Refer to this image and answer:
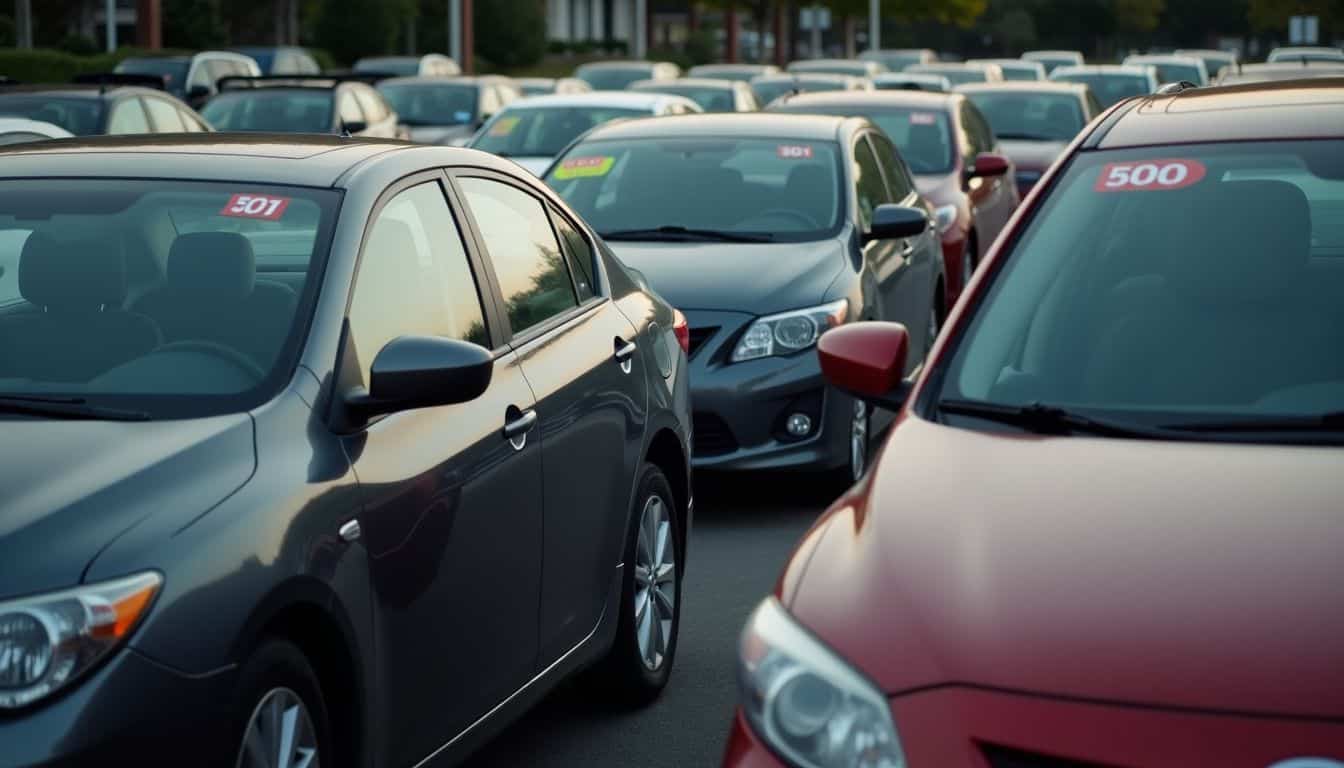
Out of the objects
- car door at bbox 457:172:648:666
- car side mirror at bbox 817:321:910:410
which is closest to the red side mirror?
car door at bbox 457:172:648:666

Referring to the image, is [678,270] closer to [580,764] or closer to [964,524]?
[580,764]

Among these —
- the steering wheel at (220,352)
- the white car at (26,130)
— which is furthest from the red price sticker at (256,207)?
the white car at (26,130)

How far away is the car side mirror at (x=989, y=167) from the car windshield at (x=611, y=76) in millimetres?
18372

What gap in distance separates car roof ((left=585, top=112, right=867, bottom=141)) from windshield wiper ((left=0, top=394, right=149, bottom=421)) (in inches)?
274

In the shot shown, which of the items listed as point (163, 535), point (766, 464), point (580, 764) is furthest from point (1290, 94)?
point (766, 464)

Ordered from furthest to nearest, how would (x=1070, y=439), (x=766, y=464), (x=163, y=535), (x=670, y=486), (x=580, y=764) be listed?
(x=766, y=464), (x=670, y=486), (x=580, y=764), (x=1070, y=439), (x=163, y=535)

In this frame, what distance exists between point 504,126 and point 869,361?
Result: 43.8ft

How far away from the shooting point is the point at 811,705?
10.5 ft

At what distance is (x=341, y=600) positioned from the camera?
411 cm

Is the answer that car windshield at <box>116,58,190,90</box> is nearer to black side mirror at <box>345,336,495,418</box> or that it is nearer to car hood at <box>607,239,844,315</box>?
car hood at <box>607,239,844,315</box>

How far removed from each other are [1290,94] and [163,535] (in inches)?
106

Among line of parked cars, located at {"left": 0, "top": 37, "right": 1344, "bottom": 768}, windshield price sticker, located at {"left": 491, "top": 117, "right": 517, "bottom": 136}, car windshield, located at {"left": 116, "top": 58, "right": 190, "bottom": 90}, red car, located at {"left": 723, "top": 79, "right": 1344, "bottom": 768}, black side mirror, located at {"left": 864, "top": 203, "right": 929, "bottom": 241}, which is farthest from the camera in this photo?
car windshield, located at {"left": 116, "top": 58, "right": 190, "bottom": 90}

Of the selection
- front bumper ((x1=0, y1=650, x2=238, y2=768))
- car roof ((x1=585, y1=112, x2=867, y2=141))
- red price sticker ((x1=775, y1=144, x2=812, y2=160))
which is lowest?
front bumper ((x1=0, y1=650, x2=238, y2=768))

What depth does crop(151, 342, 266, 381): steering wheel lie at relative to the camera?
4.40 metres
